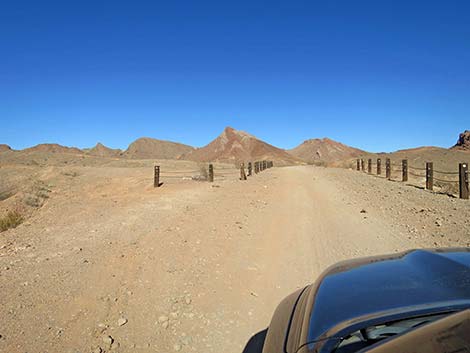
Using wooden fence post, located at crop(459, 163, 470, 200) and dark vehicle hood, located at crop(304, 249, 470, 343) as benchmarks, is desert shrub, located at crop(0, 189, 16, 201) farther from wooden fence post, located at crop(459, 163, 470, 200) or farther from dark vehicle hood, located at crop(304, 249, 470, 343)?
wooden fence post, located at crop(459, 163, 470, 200)

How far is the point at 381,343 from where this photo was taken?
1556 millimetres

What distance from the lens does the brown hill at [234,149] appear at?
9628 cm

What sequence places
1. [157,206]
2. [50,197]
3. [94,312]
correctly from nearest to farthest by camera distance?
1. [94,312]
2. [157,206]
3. [50,197]

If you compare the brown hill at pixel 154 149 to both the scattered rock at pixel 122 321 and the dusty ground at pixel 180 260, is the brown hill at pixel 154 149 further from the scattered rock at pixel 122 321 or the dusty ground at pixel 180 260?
the scattered rock at pixel 122 321

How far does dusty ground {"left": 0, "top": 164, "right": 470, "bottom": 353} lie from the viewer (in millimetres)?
3973

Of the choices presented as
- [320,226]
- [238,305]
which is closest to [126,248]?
[238,305]

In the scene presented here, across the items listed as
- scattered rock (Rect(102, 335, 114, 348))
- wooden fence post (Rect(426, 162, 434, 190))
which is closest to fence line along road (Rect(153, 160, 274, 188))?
wooden fence post (Rect(426, 162, 434, 190))

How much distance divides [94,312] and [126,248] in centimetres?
253

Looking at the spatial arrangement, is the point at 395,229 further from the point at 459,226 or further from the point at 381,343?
the point at 381,343

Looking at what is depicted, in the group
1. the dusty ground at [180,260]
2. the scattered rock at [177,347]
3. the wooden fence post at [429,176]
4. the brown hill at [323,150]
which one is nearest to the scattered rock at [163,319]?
the dusty ground at [180,260]

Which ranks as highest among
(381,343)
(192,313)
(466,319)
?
(466,319)

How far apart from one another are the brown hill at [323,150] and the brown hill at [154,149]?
43.7 meters

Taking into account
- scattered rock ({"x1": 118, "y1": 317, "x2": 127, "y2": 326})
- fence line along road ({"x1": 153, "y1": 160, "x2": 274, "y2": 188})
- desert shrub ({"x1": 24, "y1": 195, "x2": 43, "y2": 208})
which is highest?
fence line along road ({"x1": 153, "y1": 160, "x2": 274, "y2": 188})

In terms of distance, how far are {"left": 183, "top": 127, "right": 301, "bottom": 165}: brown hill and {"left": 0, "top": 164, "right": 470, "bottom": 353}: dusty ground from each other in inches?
3223
